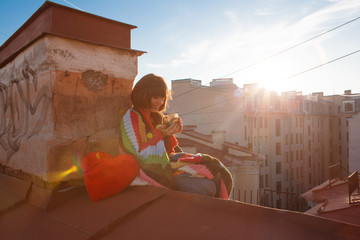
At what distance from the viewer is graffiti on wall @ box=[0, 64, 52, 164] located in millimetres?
1943

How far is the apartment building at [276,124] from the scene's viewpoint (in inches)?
925

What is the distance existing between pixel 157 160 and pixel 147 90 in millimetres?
600

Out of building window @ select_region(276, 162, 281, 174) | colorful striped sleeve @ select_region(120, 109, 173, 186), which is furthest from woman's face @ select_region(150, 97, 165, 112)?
building window @ select_region(276, 162, 281, 174)

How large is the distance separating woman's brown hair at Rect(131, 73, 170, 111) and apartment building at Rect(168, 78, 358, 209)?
601 inches

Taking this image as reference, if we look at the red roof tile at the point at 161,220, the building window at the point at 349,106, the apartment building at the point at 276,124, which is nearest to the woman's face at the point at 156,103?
the red roof tile at the point at 161,220

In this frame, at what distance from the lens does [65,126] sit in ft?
6.07

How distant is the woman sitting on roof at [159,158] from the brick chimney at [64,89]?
231mm

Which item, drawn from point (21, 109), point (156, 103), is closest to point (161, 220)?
point (156, 103)

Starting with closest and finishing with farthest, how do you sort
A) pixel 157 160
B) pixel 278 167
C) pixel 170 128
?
pixel 157 160 → pixel 170 128 → pixel 278 167

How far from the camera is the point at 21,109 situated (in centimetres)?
223

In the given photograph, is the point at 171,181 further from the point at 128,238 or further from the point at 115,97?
the point at 115,97

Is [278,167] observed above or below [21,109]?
below

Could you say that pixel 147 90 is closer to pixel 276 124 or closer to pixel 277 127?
pixel 276 124

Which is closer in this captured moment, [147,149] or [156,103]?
[147,149]
